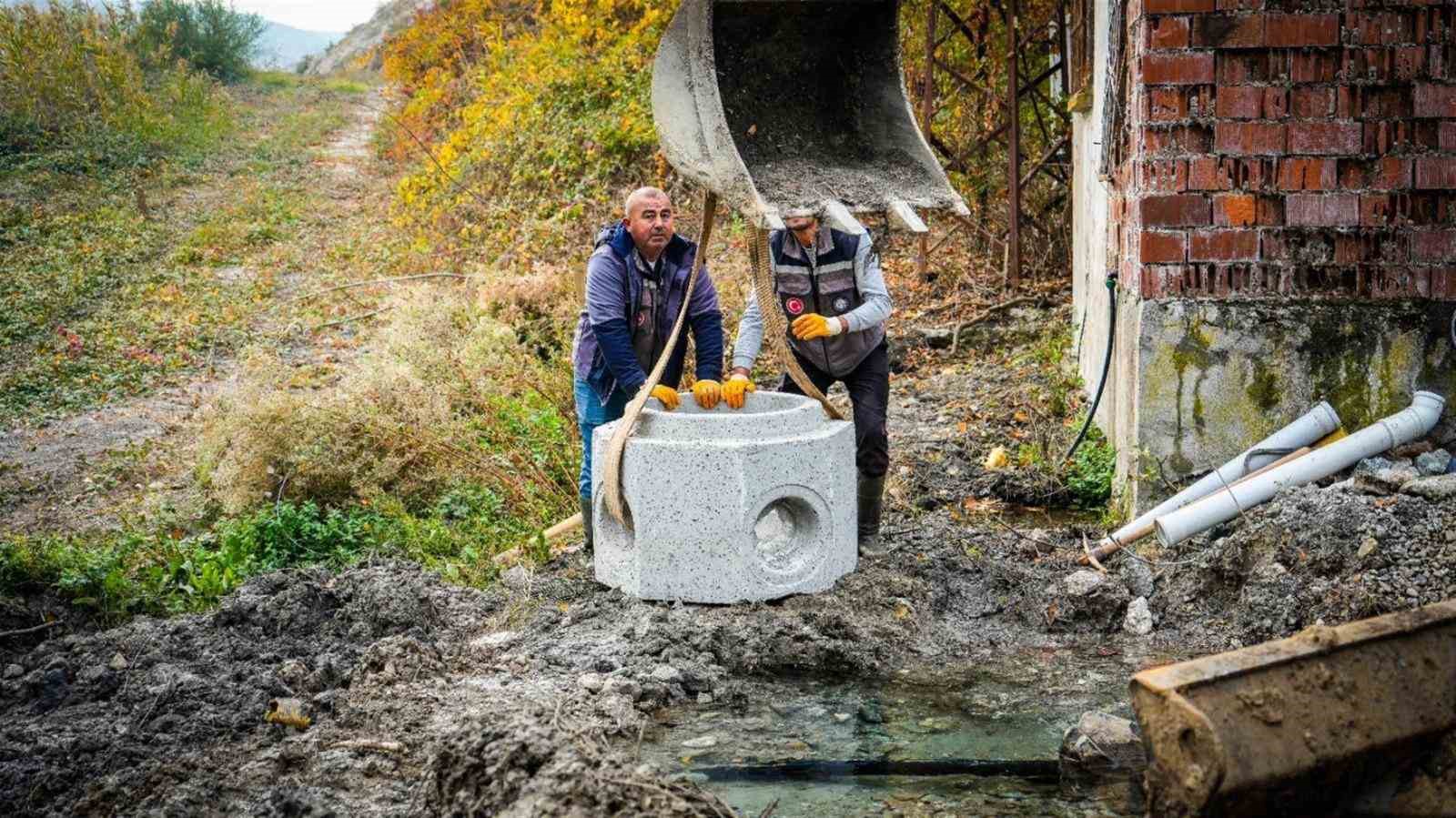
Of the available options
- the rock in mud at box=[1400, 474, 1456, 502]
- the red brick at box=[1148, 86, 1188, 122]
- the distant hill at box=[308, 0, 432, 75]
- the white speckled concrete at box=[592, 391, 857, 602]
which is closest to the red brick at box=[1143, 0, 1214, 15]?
the red brick at box=[1148, 86, 1188, 122]

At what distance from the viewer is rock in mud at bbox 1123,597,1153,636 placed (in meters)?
5.29

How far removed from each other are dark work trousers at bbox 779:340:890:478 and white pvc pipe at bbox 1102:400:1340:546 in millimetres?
1144

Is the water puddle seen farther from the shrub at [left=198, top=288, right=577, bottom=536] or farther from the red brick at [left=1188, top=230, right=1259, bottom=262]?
the shrub at [left=198, top=288, right=577, bottom=536]

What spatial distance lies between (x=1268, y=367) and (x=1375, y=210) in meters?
0.81

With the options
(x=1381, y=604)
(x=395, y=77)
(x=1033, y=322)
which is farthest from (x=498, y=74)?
(x=1381, y=604)

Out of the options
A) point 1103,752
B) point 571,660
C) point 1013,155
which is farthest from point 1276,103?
point 1013,155

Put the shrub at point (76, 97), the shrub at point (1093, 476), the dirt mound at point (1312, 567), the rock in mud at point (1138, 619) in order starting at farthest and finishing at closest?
1. the shrub at point (76, 97)
2. the shrub at point (1093, 476)
3. the rock in mud at point (1138, 619)
4. the dirt mound at point (1312, 567)

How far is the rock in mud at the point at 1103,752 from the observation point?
3.97 metres

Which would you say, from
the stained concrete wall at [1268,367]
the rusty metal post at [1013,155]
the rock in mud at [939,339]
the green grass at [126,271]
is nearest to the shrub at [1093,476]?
the stained concrete wall at [1268,367]

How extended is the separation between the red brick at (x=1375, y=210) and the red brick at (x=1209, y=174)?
0.58 metres

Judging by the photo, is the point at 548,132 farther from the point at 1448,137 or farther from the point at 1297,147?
the point at 1448,137

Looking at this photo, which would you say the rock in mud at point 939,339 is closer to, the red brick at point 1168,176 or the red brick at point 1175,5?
the red brick at point 1168,176

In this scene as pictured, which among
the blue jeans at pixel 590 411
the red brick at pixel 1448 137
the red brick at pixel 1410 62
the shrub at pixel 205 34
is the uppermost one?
the shrub at pixel 205 34

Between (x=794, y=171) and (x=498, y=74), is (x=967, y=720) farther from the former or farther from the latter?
(x=498, y=74)
